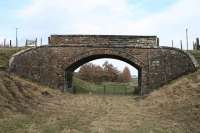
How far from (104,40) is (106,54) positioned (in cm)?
128

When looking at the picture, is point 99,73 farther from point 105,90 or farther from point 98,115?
point 98,115

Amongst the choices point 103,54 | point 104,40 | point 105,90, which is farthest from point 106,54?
point 105,90

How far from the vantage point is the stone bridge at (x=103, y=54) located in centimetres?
3303

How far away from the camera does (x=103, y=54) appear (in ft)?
113

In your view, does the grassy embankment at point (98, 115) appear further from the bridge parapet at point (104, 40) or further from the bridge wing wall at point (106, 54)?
the bridge parapet at point (104, 40)

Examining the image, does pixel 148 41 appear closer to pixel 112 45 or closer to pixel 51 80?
pixel 112 45

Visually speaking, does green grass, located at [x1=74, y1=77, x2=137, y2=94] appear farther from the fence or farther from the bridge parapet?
the bridge parapet

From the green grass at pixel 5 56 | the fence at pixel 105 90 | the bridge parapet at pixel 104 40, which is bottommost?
the fence at pixel 105 90

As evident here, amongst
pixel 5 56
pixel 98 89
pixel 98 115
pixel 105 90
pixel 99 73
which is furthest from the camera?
pixel 99 73

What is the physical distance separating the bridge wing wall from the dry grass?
20.3ft

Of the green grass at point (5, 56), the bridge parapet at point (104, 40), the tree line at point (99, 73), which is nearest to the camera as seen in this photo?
the green grass at point (5, 56)

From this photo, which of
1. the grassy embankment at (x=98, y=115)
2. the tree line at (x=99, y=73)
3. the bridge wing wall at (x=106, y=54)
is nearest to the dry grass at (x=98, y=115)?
the grassy embankment at (x=98, y=115)

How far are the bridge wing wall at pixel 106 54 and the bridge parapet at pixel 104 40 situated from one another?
606 millimetres

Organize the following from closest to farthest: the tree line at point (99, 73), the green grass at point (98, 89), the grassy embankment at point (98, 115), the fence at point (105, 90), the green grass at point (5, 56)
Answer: the grassy embankment at point (98, 115) → the green grass at point (5, 56) → the fence at point (105, 90) → the green grass at point (98, 89) → the tree line at point (99, 73)
